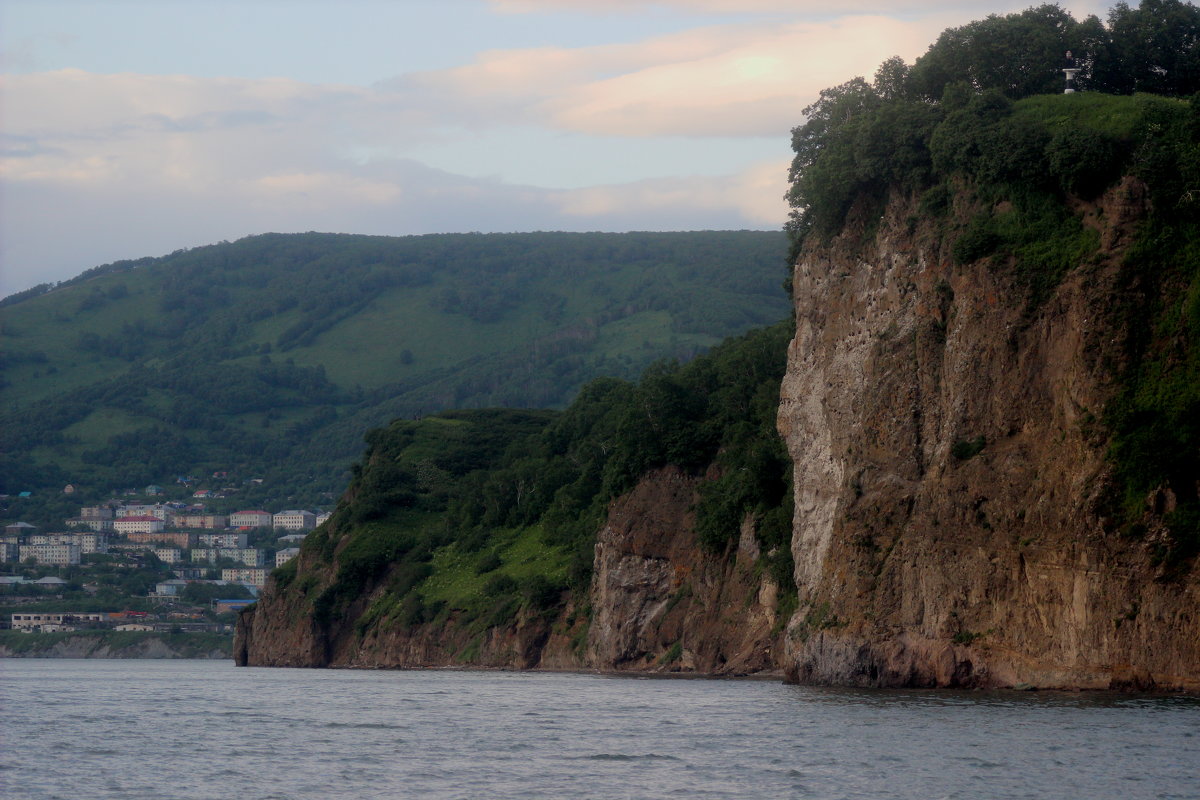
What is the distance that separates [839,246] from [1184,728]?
31256 millimetres

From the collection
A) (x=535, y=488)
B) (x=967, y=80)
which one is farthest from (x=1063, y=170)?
(x=535, y=488)

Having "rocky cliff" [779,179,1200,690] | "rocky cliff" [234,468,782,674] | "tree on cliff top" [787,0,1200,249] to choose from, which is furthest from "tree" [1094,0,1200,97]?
"rocky cliff" [234,468,782,674]

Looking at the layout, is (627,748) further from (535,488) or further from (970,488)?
(535,488)

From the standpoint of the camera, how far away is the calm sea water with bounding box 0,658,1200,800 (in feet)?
118

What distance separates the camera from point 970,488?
192 feet

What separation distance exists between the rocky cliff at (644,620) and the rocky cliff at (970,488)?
54.7ft

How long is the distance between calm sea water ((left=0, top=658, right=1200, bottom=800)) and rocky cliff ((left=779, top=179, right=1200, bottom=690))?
90.2 inches

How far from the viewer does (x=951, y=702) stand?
173 feet

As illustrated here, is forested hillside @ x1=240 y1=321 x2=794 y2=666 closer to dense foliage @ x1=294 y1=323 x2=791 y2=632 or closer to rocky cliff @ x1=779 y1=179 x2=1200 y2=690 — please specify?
dense foliage @ x1=294 y1=323 x2=791 y2=632

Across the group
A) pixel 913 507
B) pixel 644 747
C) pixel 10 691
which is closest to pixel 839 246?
pixel 913 507

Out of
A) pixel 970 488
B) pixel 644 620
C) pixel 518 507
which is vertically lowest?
pixel 644 620

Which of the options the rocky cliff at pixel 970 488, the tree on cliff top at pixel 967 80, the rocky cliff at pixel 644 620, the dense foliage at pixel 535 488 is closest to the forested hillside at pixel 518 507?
the dense foliage at pixel 535 488

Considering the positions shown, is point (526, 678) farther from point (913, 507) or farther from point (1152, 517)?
point (1152, 517)

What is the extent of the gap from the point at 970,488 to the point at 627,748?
20019mm
